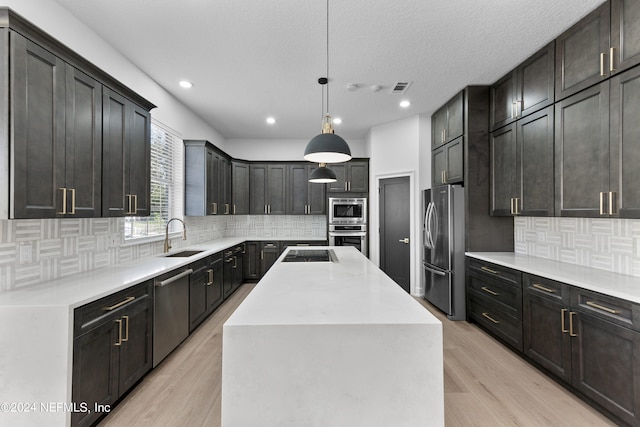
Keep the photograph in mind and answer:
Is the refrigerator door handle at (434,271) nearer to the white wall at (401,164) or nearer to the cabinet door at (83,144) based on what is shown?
the white wall at (401,164)

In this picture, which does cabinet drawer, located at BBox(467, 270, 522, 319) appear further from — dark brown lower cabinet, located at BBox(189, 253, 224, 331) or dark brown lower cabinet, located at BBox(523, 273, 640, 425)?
dark brown lower cabinet, located at BBox(189, 253, 224, 331)

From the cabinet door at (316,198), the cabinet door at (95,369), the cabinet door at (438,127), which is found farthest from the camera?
the cabinet door at (316,198)

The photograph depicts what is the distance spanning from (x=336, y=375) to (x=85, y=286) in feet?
5.86

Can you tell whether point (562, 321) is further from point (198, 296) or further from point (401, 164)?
point (198, 296)

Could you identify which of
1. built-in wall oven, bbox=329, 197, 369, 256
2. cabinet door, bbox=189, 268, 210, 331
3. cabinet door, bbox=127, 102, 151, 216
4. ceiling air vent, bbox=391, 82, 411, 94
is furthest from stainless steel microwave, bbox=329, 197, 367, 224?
cabinet door, bbox=127, 102, 151, 216

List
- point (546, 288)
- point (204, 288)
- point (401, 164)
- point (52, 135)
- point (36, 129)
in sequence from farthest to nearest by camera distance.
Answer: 1. point (401, 164)
2. point (204, 288)
3. point (546, 288)
4. point (52, 135)
5. point (36, 129)

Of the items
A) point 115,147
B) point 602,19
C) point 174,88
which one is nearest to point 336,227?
point 174,88

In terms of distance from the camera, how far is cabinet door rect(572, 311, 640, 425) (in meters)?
1.73

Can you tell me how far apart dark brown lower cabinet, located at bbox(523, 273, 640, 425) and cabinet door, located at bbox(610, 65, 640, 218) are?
692 mm

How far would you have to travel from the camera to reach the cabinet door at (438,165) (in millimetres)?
4230

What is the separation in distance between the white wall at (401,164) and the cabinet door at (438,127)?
115mm

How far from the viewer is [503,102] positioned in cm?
336

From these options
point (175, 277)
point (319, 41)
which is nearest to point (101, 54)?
point (319, 41)

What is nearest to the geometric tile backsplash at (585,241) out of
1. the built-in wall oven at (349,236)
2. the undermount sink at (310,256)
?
the undermount sink at (310,256)
